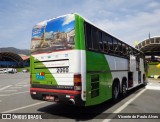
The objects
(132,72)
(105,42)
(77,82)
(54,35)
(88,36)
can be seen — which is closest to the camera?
(77,82)

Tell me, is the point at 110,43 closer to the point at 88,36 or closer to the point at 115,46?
the point at 115,46

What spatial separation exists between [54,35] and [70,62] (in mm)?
1284

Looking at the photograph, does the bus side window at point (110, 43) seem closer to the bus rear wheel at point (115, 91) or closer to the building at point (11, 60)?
the bus rear wheel at point (115, 91)

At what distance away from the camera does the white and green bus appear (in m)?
7.32

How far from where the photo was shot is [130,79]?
13.5 m

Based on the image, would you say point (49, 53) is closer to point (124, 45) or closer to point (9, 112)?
point (9, 112)

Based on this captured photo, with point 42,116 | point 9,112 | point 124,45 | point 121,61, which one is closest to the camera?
point 42,116

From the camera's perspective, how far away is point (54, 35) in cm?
802

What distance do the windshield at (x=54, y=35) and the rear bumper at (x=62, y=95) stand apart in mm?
1470

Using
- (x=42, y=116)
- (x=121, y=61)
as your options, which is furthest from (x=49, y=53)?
(x=121, y=61)

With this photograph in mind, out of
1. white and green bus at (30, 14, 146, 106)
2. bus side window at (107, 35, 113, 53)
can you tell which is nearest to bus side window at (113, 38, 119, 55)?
bus side window at (107, 35, 113, 53)

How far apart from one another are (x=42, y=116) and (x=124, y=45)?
6608 mm

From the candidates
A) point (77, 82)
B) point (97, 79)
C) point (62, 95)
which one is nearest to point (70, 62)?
point (77, 82)

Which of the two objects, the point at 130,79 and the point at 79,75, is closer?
the point at 79,75
